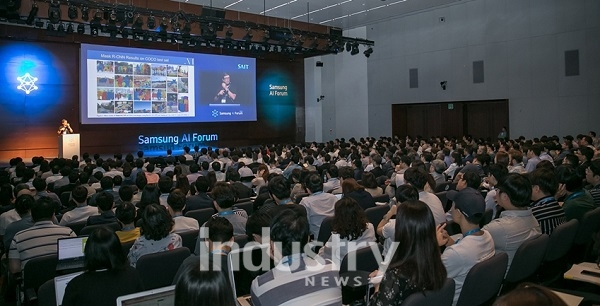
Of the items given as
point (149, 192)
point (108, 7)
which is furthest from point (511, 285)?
point (108, 7)

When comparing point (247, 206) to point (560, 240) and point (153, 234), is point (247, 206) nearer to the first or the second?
point (153, 234)

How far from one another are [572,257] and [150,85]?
1346 cm

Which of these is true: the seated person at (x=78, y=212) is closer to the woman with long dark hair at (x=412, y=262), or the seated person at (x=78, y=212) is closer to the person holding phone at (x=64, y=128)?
the woman with long dark hair at (x=412, y=262)

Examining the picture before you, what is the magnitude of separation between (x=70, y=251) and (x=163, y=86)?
1252cm

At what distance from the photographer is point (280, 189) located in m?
4.98

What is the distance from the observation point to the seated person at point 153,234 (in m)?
3.39

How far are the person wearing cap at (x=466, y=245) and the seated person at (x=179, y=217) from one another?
2478 mm

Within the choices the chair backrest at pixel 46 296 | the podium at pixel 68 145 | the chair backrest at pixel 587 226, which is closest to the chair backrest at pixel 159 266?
the chair backrest at pixel 46 296

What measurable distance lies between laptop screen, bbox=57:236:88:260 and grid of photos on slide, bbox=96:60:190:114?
39.1 ft

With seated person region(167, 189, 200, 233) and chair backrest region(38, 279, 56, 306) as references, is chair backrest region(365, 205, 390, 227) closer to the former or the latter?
seated person region(167, 189, 200, 233)

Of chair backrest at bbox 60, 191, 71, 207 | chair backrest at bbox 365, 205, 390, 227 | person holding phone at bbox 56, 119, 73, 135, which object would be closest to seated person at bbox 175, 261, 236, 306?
chair backrest at bbox 365, 205, 390, 227

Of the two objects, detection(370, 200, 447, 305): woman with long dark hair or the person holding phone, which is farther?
the person holding phone

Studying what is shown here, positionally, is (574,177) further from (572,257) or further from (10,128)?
(10,128)

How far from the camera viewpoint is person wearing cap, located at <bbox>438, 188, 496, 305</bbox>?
2738 millimetres
